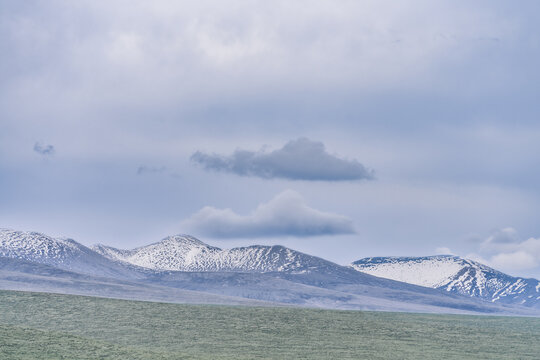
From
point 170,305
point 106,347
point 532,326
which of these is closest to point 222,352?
point 106,347

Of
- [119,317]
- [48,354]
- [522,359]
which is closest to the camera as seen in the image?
[48,354]

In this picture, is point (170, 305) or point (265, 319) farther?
point (170, 305)

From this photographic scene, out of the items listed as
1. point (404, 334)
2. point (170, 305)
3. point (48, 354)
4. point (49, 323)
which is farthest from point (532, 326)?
point (48, 354)

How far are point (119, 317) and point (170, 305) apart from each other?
1951 cm

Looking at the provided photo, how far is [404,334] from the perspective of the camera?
404ft

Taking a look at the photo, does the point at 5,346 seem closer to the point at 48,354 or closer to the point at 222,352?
the point at 48,354

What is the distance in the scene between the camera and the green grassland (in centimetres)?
8175

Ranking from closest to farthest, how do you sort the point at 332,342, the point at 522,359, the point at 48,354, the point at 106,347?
the point at 48,354
the point at 106,347
the point at 522,359
the point at 332,342

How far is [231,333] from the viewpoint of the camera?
373 ft

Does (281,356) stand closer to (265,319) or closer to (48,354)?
(48,354)

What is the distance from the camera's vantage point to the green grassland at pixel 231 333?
81750 millimetres

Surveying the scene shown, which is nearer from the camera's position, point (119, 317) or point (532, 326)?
point (119, 317)

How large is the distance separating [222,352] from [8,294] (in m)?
54.6

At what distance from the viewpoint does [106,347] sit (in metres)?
80.0
